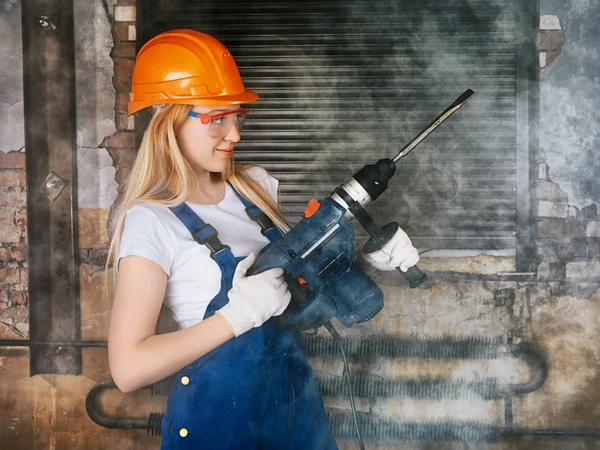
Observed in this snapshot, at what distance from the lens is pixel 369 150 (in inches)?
95.3

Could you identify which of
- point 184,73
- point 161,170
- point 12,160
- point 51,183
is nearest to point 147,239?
point 161,170

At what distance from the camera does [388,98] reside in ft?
7.90

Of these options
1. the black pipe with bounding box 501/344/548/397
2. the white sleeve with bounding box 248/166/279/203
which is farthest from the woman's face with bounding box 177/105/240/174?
the black pipe with bounding box 501/344/548/397

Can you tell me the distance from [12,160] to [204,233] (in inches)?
57.6

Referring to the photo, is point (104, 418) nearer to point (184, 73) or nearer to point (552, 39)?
point (184, 73)

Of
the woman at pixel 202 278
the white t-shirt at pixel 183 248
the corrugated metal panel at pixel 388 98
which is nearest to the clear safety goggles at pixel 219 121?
the woman at pixel 202 278

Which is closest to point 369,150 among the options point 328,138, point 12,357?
point 328,138

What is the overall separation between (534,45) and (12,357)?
8.33 feet

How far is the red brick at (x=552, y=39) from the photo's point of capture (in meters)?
2.34

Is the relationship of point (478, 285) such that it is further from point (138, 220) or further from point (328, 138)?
point (138, 220)

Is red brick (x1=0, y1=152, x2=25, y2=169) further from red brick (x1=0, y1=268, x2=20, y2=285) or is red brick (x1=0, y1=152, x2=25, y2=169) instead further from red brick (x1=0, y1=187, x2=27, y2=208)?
red brick (x1=0, y1=268, x2=20, y2=285)

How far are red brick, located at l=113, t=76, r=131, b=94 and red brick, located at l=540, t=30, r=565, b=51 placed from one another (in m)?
1.68

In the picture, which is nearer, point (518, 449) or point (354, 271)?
point (354, 271)

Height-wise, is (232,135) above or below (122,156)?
above
